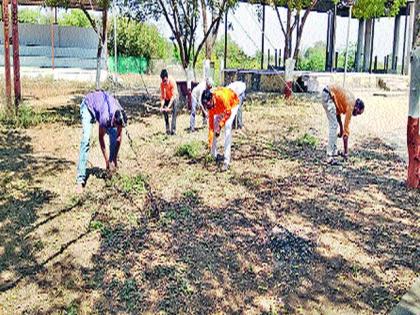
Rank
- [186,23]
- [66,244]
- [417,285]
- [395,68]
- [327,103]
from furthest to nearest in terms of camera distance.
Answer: [395,68]
[186,23]
[327,103]
[66,244]
[417,285]

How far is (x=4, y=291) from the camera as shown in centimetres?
431

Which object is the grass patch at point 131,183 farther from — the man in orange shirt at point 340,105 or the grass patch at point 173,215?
the man in orange shirt at point 340,105

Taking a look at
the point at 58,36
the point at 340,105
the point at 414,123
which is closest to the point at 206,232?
the point at 414,123

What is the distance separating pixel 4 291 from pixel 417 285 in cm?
332

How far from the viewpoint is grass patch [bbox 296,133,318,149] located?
31.2 feet

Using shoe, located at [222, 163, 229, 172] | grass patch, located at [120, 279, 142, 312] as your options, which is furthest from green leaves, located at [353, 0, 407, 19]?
grass patch, located at [120, 279, 142, 312]

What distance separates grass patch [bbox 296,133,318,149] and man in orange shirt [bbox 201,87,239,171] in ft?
7.31

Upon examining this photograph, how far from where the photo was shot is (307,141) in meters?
9.66

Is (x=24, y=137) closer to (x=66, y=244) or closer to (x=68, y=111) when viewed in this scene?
(x=68, y=111)

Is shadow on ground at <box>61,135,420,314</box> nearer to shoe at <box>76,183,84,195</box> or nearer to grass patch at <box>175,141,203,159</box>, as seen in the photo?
shoe at <box>76,183,84,195</box>

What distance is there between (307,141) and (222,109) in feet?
9.12

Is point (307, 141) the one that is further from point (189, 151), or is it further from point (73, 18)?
point (73, 18)

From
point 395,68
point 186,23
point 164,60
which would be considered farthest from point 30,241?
point 164,60

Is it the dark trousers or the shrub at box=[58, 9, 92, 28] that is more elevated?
the shrub at box=[58, 9, 92, 28]
